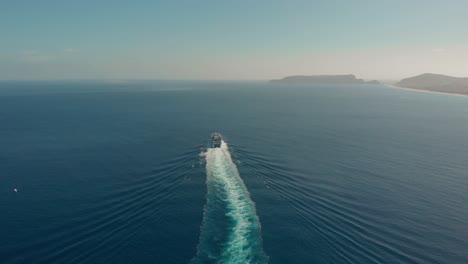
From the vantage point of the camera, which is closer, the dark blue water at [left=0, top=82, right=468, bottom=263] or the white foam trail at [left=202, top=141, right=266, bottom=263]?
the white foam trail at [left=202, top=141, right=266, bottom=263]

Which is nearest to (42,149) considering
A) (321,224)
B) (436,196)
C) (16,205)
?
(16,205)

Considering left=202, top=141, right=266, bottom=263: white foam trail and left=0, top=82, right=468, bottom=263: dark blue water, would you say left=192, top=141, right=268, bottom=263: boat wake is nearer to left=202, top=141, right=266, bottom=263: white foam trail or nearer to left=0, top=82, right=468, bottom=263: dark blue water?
left=202, top=141, right=266, bottom=263: white foam trail

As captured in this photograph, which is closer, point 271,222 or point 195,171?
point 271,222

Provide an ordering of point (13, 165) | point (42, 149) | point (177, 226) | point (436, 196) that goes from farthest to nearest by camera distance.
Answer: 1. point (42, 149)
2. point (13, 165)
3. point (436, 196)
4. point (177, 226)

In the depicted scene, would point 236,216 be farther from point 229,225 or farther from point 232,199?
point 232,199

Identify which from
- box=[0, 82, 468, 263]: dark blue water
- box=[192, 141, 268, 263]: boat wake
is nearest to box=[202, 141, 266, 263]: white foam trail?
box=[192, 141, 268, 263]: boat wake

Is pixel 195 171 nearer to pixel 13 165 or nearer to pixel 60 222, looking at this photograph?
pixel 60 222
